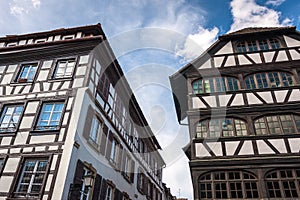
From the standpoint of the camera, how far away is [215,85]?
11.7m

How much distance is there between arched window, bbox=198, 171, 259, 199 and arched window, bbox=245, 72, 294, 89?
421 cm

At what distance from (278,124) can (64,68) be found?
32.1ft

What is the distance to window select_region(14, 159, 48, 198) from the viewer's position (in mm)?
8281

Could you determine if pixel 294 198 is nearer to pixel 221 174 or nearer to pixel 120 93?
pixel 221 174

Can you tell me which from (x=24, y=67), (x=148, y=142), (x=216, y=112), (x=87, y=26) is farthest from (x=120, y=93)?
(x=148, y=142)

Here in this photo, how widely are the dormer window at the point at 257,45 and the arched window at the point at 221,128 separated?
14.2ft

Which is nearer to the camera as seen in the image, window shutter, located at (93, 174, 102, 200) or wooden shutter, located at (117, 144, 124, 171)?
window shutter, located at (93, 174, 102, 200)

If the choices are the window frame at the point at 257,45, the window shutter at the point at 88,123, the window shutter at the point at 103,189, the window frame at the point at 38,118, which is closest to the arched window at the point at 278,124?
the window frame at the point at 257,45

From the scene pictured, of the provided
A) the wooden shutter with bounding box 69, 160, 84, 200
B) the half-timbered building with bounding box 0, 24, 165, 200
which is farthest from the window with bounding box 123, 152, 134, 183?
the wooden shutter with bounding box 69, 160, 84, 200

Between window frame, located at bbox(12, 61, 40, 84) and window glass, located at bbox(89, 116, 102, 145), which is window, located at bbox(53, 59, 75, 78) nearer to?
window frame, located at bbox(12, 61, 40, 84)

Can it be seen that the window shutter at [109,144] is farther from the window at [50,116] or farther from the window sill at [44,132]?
the window sill at [44,132]

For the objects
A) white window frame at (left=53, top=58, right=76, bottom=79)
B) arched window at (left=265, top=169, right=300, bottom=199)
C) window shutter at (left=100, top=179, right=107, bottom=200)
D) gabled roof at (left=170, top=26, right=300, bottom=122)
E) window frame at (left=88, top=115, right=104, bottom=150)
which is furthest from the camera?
gabled roof at (left=170, top=26, right=300, bottom=122)

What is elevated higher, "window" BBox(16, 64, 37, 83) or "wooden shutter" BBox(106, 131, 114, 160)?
"window" BBox(16, 64, 37, 83)

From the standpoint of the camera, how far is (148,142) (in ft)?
70.3
